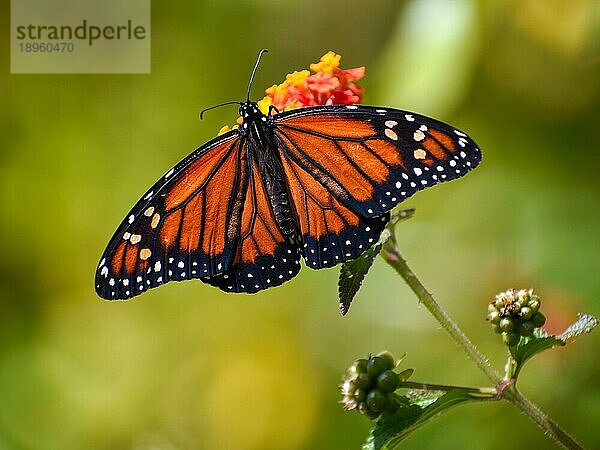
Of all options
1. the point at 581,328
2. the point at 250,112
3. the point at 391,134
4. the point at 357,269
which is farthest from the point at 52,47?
the point at 581,328

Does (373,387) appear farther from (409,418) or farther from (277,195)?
(277,195)

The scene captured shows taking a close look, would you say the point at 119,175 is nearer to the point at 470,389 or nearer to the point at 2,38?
the point at 2,38

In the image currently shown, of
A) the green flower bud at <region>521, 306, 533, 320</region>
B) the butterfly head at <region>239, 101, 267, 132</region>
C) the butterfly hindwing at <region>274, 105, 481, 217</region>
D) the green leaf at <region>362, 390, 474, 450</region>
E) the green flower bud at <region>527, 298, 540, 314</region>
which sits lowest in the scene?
the green leaf at <region>362, 390, 474, 450</region>

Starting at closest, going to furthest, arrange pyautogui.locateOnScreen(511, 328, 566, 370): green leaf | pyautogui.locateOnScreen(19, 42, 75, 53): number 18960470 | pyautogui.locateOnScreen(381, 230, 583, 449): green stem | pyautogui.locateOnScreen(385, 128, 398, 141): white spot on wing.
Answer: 1. pyautogui.locateOnScreen(381, 230, 583, 449): green stem
2. pyautogui.locateOnScreen(511, 328, 566, 370): green leaf
3. pyautogui.locateOnScreen(385, 128, 398, 141): white spot on wing
4. pyautogui.locateOnScreen(19, 42, 75, 53): number 18960470

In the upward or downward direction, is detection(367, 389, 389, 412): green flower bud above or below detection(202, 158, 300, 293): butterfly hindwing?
below

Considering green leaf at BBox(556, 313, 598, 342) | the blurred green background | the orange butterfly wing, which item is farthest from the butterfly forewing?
the blurred green background

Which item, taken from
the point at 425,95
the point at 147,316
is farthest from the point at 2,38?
the point at 425,95

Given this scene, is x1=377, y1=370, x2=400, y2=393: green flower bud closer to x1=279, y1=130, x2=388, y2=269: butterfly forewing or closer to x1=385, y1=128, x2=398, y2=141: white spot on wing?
x1=279, y1=130, x2=388, y2=269: butterfly forewing
